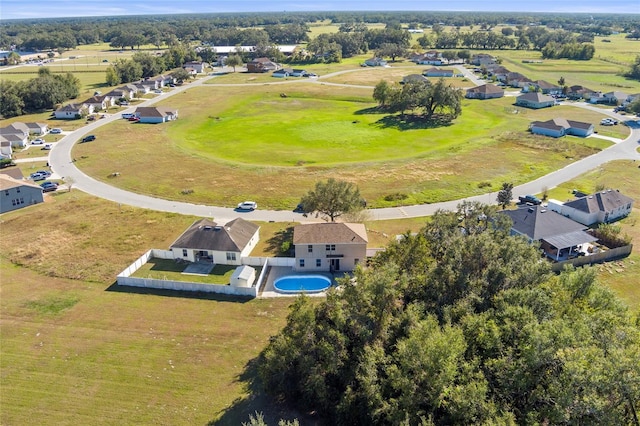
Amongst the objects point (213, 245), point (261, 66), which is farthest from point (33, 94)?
point (213, 245)

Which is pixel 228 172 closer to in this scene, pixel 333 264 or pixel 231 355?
pixel 333 264

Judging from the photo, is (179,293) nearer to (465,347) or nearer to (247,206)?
(247,206)

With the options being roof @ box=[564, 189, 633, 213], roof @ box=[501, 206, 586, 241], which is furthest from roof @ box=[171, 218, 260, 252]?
roof @ box=[564, 189, 633, 213]

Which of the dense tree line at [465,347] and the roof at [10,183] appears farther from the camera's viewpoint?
the roof at [10,183]

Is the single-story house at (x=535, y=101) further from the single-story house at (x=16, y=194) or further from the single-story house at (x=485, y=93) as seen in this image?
the single-story house at (x=16, y=194)

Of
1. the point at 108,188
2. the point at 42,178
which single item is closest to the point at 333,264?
the point at 108,188

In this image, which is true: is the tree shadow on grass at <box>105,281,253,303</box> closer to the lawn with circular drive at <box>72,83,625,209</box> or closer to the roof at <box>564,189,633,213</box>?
the lawn with circular drive at <box>72,83,625,209</box>

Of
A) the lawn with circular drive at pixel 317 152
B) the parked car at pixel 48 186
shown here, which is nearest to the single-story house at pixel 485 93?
the lawn with circular drive at pixel 317 152
